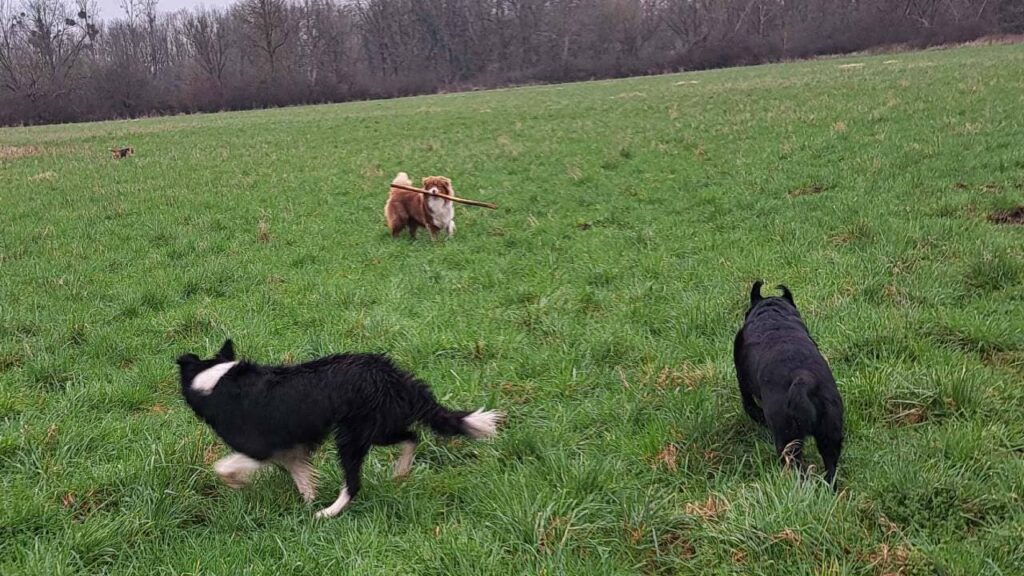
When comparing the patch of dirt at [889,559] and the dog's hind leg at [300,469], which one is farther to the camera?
the dog's hind leg at [300,469]

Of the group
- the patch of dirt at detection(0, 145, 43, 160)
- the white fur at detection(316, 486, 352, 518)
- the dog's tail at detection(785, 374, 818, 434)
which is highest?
the patch of dirt at detection(0, 145, 43, 160)

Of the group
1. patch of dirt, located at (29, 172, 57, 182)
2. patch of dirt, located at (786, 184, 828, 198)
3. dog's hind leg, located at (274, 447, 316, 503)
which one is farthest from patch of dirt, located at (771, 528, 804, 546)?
patch of dirt, located at (29, 172, 57, 182)

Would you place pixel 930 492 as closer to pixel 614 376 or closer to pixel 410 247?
pixel 614 376

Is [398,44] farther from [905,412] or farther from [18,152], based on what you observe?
[905,412]

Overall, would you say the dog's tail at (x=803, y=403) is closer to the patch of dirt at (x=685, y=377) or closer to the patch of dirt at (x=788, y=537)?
the patch of dirt at (x=788, y=537)

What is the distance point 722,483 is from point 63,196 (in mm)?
13681

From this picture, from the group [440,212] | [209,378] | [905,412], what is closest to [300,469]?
[209,378]

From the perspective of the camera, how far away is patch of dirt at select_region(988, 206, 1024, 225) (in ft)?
A: 23.1

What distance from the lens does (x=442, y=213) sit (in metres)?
9.45

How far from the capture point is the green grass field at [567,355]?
2.80 m

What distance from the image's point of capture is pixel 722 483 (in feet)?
10.4

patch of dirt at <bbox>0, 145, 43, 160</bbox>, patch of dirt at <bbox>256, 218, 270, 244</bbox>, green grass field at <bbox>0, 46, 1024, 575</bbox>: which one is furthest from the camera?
patch of dirt at <bbox>0, 145, 43, 160</bbox>

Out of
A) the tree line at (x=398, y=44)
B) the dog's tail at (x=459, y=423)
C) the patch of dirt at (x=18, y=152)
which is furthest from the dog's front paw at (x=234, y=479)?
the tree line at (x=398, y=44)

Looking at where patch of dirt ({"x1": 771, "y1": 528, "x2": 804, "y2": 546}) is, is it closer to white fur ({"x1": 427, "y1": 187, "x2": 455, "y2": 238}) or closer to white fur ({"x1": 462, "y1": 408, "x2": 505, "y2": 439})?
white fur ({"x1": 462, "y1": 408, "x2": 505, "y2": 439})
